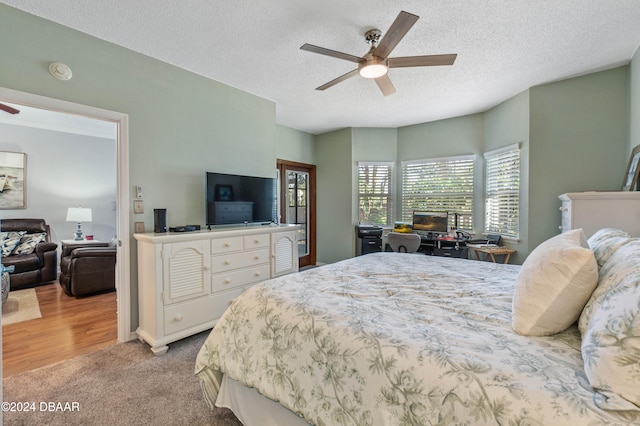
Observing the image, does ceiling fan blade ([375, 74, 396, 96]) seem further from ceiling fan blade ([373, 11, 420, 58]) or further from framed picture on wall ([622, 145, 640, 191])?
framed picture on wall ([622, 145, 640, 191])

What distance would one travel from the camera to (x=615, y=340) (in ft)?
2.35

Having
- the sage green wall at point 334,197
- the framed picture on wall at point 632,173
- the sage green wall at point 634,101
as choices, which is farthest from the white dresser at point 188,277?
the sage green wall at point 634,101

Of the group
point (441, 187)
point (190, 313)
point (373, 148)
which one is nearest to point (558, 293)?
point (190, 313)

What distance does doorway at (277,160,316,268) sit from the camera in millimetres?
5043

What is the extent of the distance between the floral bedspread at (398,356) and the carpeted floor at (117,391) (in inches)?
11.6

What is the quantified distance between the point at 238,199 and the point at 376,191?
2.80 metres

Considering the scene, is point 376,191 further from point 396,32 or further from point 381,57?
point 396,32

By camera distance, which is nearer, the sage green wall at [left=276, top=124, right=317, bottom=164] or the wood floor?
the wood floor

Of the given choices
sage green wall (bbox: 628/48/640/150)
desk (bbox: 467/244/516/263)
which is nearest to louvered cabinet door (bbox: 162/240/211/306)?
desk (bbox: 467/244/516/263)

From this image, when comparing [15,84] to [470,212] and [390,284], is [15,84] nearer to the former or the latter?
[390,284]

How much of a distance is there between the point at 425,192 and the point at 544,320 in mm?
4038

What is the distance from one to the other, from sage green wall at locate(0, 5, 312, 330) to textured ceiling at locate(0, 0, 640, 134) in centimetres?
13

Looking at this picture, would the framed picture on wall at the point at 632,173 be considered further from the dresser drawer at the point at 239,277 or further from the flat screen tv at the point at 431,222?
the dresser drawer at the point at 239,277

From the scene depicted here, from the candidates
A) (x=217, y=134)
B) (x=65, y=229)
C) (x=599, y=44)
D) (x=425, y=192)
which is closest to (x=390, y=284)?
(x=217, y=134)
